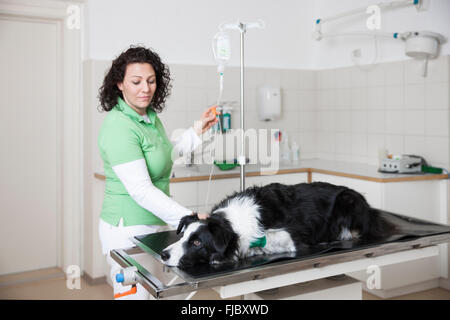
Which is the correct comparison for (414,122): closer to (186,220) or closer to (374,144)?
(374,144)

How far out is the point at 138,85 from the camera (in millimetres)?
1847

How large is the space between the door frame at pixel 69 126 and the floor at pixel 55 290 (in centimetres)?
16

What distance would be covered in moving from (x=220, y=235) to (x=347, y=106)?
9.23 ft

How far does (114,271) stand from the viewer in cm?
181

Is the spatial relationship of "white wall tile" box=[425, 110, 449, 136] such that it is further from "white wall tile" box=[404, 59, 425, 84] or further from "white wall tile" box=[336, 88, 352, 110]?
"white wall tile" box=[336, 88, 352, 110]

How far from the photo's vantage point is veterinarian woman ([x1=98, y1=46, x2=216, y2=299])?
169 centimetres

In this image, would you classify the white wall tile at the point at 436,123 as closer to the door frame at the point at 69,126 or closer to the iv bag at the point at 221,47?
the iv bag at the point at 221,47

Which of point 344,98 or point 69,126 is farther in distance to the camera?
point 344,98

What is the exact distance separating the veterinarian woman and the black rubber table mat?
0.09 m

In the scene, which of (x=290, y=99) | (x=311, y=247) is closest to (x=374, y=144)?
(x=290, y=99)

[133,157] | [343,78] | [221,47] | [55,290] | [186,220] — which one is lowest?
[55,290]

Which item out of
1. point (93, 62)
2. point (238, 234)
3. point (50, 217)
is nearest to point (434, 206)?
point (238, 234)

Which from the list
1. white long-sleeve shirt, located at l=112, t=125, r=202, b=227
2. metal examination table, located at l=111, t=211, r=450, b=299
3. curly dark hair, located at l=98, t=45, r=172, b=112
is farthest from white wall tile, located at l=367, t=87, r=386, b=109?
white long-sleeve shirt, located at l=112, t=125, r=202, b=227

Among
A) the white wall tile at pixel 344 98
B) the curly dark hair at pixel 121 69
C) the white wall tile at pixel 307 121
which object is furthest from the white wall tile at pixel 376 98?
the curly dark hair at pixel 121 69
